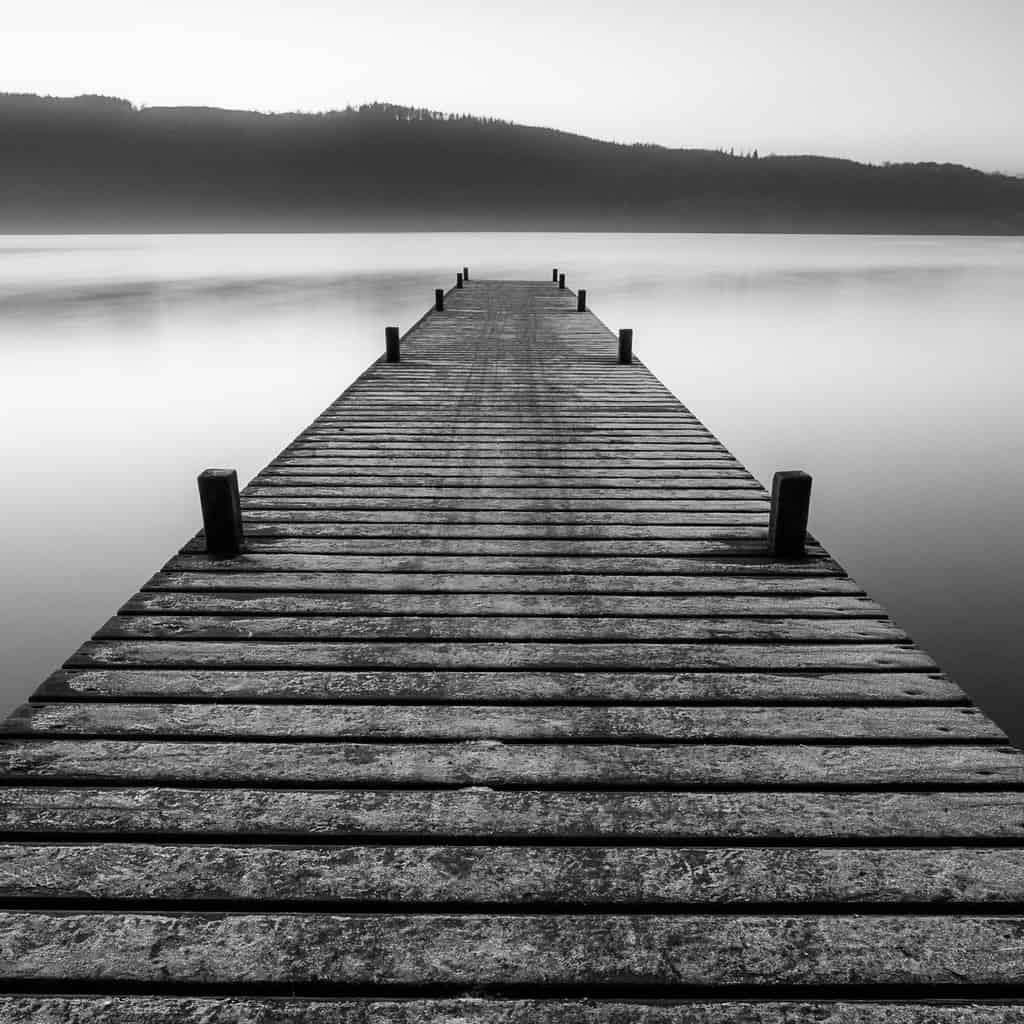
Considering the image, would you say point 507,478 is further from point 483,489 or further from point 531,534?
point 531,534

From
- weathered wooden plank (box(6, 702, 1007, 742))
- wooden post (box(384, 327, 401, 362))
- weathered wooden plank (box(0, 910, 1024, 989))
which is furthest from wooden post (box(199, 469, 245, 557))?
wooden post (box(384, 327, 401, 362))

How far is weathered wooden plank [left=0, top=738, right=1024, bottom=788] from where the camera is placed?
2.75 metres

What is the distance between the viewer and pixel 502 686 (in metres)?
3.37

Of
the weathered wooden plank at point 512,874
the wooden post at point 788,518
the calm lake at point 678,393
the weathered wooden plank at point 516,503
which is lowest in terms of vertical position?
the calm lake at point 678,393

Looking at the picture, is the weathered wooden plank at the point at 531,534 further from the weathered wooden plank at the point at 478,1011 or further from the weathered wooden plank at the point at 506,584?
the weathered wooden plank at the point at 478,1011

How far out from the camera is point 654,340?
2902 cm

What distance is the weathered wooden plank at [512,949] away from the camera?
2041 millimetres

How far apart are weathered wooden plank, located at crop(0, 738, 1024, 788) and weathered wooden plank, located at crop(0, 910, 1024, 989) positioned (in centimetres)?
57

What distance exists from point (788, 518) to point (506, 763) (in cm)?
263

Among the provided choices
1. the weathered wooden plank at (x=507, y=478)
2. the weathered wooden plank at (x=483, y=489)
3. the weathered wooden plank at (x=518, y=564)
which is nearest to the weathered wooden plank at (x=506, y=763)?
the weathered wooden plank at (x=518, y=564)

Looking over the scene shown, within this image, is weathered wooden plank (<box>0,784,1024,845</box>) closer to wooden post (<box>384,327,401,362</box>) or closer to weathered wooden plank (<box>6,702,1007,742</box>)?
weathered wooden plank (<box>6,702,1007,742</box>)

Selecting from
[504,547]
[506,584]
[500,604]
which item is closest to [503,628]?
[500,604]

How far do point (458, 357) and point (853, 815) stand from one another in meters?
10.3

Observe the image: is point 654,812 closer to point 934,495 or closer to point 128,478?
point 934,495
